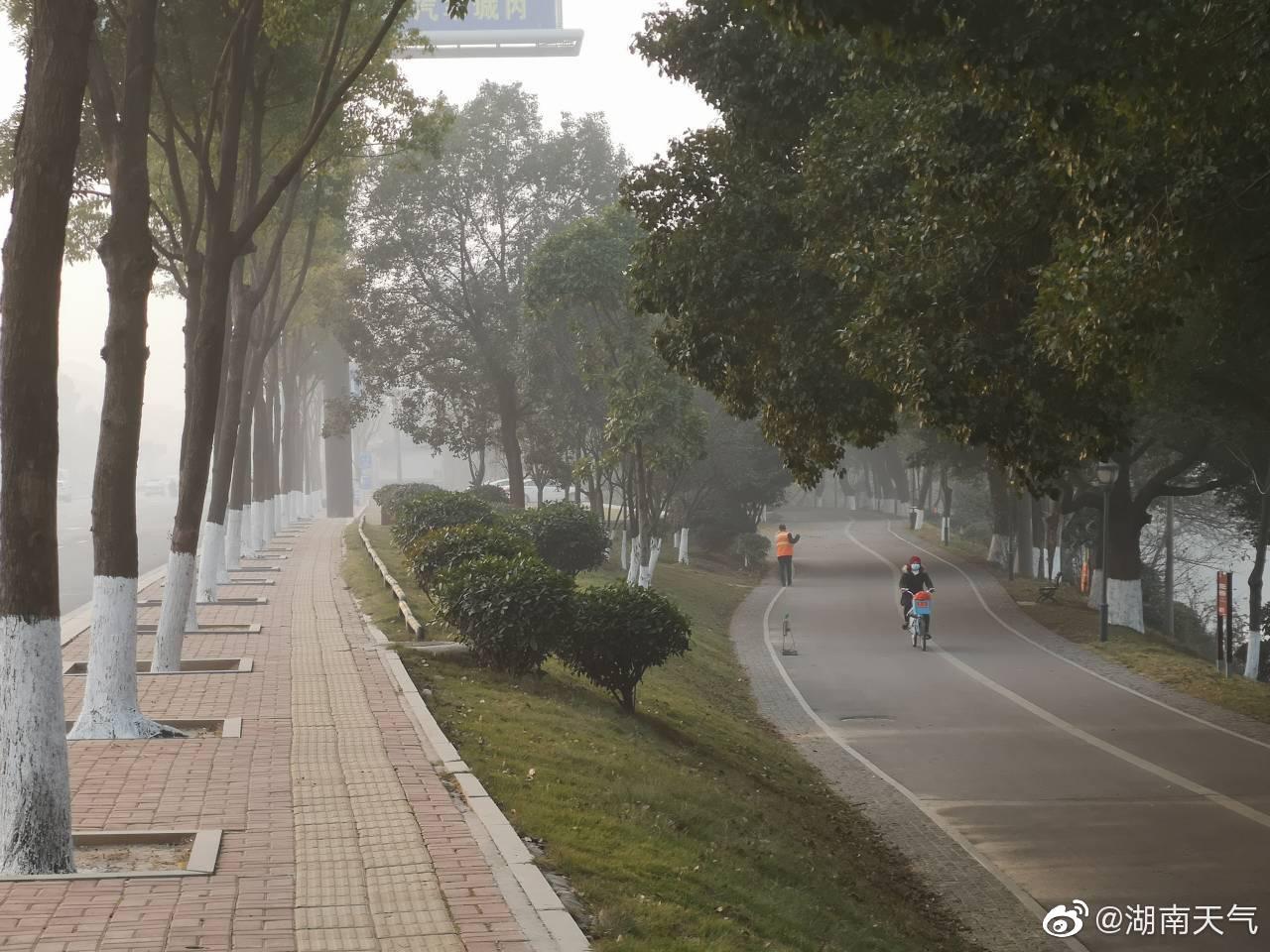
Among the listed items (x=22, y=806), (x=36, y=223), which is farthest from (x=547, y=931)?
(x=36, y=223)

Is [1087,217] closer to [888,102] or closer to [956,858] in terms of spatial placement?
[888,102]

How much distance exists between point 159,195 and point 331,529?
27259 millimetres

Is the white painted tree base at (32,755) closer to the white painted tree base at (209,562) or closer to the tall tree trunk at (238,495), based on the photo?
the white painted tree base at (209,562)

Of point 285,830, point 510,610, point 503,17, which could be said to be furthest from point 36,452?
point 503,17

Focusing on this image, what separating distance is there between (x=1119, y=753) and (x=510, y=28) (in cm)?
3136

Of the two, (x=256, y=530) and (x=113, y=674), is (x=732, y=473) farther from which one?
(x=113, y=674)

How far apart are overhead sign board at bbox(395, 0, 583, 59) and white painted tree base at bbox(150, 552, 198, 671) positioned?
29.4m

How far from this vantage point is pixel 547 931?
6715 mm

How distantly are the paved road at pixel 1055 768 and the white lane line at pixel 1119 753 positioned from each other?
27mm

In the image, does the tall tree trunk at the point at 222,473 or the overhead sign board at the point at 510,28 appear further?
the overhead sign board at the point at 510,28

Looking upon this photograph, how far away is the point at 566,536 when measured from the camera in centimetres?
2914

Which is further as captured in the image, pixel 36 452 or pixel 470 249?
pixel 470 249

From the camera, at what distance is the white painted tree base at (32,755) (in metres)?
7.95

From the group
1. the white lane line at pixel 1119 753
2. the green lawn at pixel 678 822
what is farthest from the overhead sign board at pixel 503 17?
the green lawn at pixel 678 822
